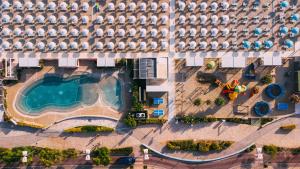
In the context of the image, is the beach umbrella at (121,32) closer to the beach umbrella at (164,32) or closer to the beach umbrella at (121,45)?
the beach umbrella at (121,45)

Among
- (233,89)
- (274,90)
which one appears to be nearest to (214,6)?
(233,89)

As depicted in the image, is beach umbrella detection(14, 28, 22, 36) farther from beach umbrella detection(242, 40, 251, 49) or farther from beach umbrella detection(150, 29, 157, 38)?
beach umbrella detection(242, 40, 251, 49)

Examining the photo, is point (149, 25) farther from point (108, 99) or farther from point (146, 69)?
point (108, 99)

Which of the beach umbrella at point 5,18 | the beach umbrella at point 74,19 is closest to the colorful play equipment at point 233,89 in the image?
the beach umbrella at point 74,19

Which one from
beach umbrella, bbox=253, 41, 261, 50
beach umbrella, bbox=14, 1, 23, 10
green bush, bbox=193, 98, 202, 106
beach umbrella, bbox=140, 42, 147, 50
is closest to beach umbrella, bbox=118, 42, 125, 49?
beach umbrella, bbox=140, 42, 147, 50

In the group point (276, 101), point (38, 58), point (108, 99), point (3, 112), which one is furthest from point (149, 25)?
point (3, 112)

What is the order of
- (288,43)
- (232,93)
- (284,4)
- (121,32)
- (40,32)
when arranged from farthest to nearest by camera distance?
(40,32) < (121,32) < (232,93) < (288,43) < (284,4)

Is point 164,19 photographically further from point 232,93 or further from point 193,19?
point 232,93

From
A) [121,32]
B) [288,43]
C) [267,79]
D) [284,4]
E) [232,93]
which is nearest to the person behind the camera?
[284,4]
